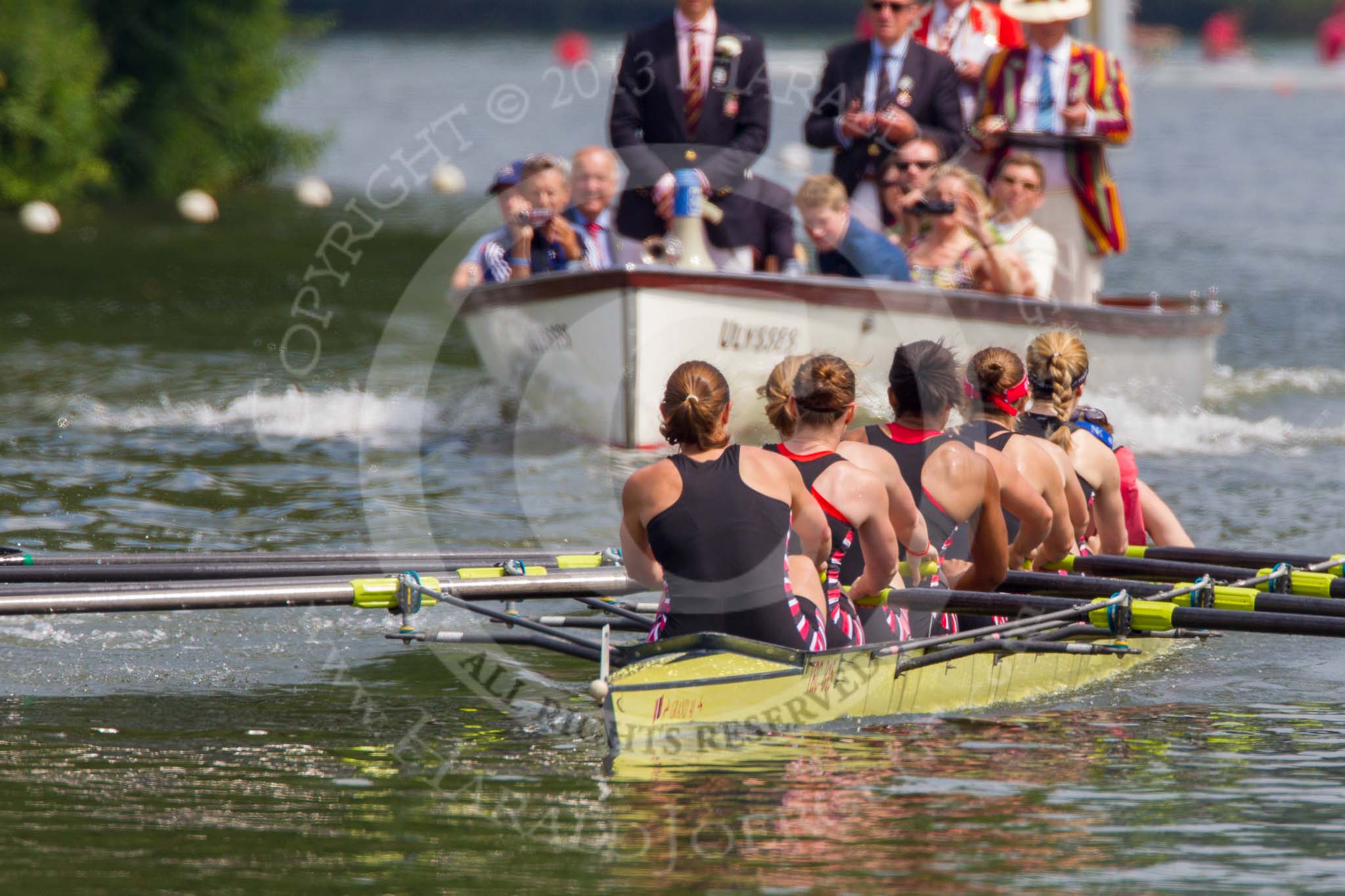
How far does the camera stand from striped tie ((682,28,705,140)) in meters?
11.3

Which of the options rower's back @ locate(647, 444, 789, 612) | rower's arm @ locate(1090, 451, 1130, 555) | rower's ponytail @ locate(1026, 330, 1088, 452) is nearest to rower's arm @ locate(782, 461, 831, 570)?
rower's back @ locate(647, 444, 789, 612)

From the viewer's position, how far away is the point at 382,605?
21.8ft

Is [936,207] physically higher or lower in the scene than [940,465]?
higher

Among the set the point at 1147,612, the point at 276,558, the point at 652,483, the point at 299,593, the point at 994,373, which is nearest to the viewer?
the point at 652,483

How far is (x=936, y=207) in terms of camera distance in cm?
1089

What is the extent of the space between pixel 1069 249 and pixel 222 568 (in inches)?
282

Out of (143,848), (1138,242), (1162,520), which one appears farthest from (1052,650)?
(1138,242)

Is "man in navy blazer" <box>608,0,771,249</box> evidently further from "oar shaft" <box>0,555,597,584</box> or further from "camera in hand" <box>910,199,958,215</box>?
"oar shaft" <box>0,555,597,584</box>

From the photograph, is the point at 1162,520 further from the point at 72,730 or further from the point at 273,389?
the point at 273,389

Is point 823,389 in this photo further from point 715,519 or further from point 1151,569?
point 1151,569

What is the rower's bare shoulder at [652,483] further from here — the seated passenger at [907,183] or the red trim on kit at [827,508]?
the seated passenger at [907,183]

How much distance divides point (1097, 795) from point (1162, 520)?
322 cm

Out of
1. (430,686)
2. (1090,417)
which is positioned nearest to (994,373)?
(1090,417)

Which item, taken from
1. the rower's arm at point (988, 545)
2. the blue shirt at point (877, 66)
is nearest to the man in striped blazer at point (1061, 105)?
the blue shirt at point (877, 66)
